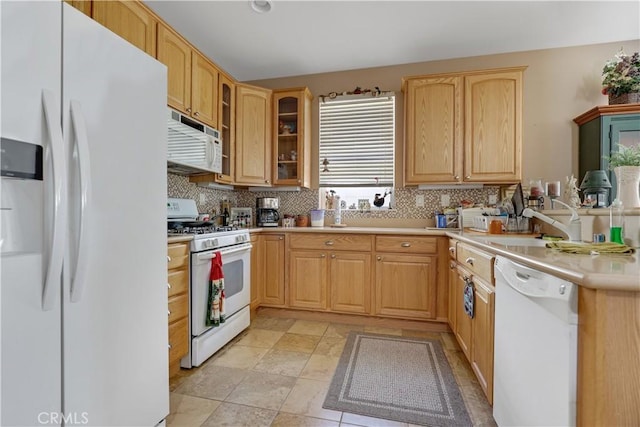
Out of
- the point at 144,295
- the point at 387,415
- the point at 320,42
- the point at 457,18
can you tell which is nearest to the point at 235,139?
the point at 320,42

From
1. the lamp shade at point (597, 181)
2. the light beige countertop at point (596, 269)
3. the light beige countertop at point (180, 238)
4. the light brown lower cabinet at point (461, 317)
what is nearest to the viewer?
the light beige countertop at point (596, 269)

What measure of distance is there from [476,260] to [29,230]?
2.01 metres

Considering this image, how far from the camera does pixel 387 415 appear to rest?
1527mm

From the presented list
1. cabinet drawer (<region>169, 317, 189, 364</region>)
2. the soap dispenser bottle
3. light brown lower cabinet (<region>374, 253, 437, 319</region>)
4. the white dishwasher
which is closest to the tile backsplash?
light brown lower cabinet (<region>374, 253, 437, 319</region>)

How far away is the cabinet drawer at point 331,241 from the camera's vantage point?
8.94 feet

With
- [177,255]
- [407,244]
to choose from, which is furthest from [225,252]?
[407,244]

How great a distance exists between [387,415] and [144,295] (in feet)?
4.40

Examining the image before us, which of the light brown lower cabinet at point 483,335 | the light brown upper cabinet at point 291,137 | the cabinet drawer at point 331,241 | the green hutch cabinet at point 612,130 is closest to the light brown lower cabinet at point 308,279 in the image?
the cabinet drawer at point 331,241

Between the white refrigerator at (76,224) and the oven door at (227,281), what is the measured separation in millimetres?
627

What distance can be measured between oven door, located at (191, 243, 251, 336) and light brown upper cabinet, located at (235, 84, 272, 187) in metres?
0.87

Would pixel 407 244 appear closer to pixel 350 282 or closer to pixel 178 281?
pixel 350 282

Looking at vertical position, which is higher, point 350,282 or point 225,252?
point 225,252

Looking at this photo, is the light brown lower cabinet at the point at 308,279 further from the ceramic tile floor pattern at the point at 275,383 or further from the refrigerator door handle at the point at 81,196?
the refrigerator door handle at the point at 81,196

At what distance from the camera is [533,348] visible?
0.99 m
